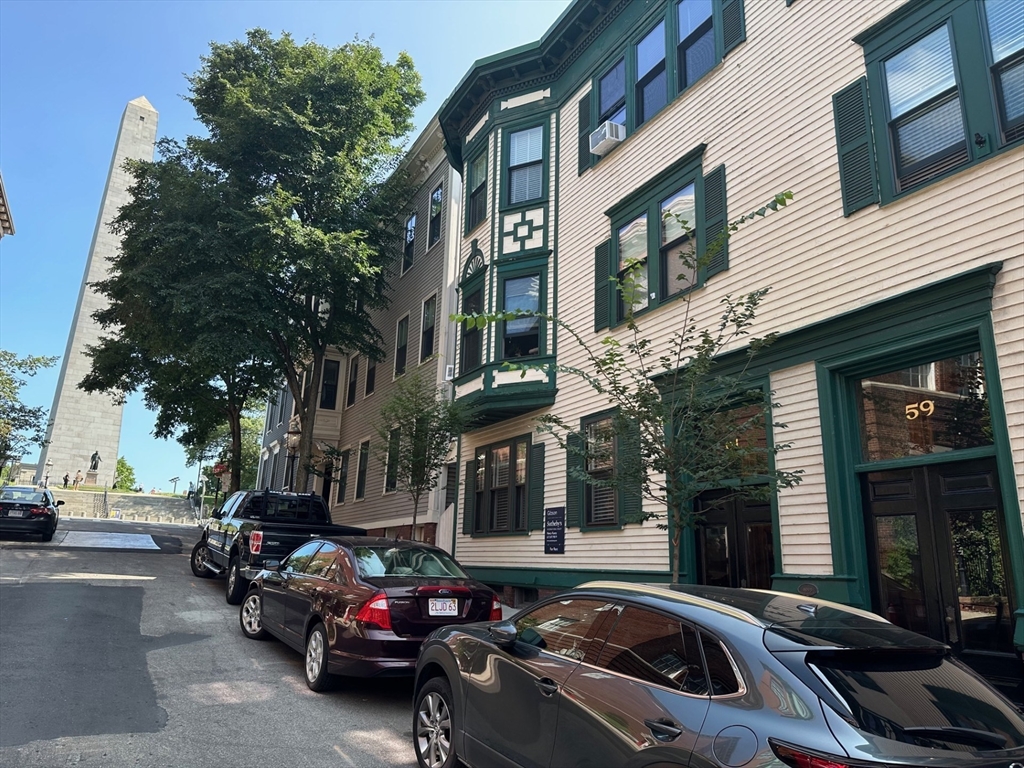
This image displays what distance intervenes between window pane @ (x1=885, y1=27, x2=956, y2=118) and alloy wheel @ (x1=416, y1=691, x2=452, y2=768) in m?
7.66

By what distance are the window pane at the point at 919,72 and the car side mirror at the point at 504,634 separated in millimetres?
7087

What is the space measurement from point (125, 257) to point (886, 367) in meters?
21.5

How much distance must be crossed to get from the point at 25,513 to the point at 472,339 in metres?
13.7

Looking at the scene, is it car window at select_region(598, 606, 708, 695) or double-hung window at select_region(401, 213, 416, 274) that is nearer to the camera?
car window at select_region(598, 606, 708, 695)

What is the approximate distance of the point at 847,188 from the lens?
8.26 m

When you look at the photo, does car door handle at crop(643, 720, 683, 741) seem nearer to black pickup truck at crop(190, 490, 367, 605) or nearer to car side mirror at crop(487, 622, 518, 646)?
car side mirror at crop(487, 622, 518, 646)

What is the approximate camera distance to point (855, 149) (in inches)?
324

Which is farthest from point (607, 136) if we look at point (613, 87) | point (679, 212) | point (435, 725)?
point (435, 725)

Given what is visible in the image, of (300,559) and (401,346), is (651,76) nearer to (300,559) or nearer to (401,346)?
(300,559)

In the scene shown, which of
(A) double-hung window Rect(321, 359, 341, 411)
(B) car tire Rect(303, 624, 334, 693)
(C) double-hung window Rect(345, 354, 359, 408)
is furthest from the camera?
(A) double-hung window Rect(321, 359, 341, 411)

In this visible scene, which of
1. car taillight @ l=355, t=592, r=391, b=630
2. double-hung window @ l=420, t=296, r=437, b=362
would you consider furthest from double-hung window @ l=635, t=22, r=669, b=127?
car taillight @ l=355, t=592, r=391, b=630

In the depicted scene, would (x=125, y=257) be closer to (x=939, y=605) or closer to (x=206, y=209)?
(x=206, y=209)

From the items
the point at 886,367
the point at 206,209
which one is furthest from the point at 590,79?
the point at 206,209

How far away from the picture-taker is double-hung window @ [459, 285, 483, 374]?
602 inches
